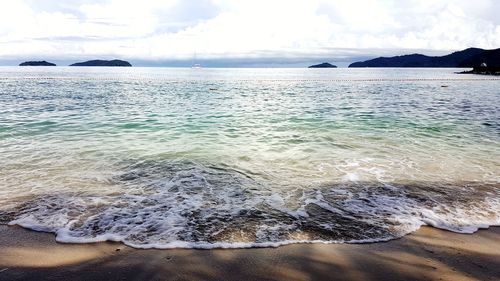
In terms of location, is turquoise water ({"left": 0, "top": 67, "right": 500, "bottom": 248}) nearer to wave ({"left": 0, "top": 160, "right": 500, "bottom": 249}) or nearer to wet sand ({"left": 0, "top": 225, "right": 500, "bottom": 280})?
wave ({"left": 0, "top": 160, "right": 500, "bottom": 249})

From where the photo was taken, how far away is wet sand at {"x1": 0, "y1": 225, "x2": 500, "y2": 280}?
5.34 metres

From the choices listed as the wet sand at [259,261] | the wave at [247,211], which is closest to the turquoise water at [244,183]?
the wave at [247,211]

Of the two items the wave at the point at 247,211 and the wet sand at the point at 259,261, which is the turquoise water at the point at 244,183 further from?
the wet sand at the point at 259,261

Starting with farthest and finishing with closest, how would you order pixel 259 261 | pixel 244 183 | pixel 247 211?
pixel 244 183
pixel 247 211
pixel 259 261

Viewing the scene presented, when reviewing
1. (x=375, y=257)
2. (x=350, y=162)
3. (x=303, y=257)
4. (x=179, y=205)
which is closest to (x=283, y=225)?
(x=303, y=257)

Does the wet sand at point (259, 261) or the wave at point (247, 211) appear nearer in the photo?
the wet sand at point (259, 261)

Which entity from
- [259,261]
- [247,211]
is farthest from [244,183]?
[259,261]

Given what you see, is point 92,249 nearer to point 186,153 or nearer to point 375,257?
point 375,257

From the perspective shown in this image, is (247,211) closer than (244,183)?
Yes

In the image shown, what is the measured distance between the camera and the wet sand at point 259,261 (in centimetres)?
534

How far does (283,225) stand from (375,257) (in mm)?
1943

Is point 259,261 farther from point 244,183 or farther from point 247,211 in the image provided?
point 244,183

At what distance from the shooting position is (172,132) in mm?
18891

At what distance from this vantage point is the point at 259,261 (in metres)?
5.79
